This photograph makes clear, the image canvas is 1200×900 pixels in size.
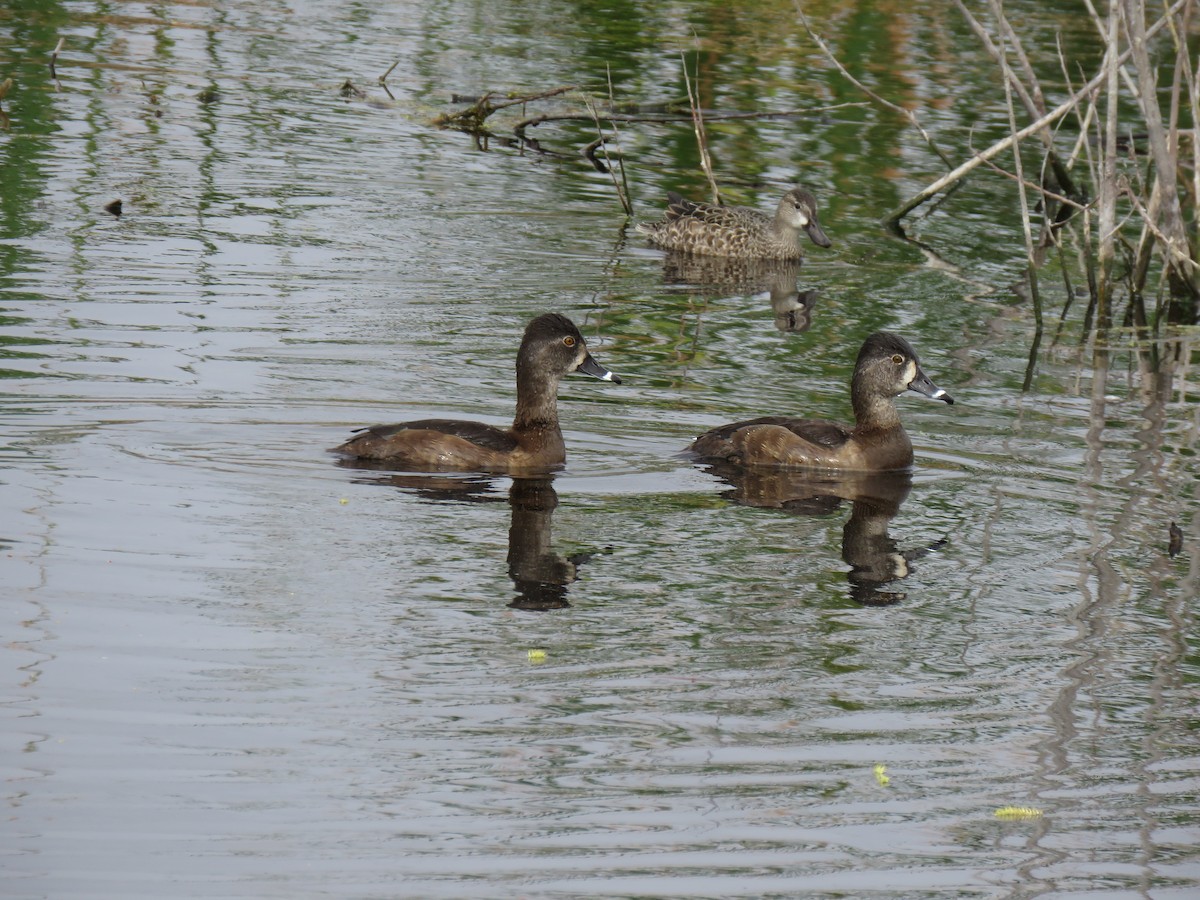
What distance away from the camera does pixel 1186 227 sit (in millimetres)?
15688

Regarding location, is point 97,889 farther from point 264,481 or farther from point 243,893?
point 264,481

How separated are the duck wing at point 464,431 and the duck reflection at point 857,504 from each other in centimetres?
121

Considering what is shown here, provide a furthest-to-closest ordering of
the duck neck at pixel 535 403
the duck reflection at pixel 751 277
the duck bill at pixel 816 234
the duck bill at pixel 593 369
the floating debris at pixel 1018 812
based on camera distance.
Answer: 1. the duck bill at pixel 816 234
2. the duck reflection at pixel 751 277
3. the duck bill at pixel 593 369
4. the duck neck at pixel 535 403
5. the floating debris at pixel 1018 812

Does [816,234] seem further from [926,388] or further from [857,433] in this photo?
[857,433]

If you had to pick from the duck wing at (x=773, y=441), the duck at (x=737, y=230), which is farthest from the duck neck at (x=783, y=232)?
the duck wing at (x=773, y=441)

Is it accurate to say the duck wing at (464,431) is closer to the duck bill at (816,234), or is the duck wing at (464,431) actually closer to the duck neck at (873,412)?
the duck neck at (873,412)

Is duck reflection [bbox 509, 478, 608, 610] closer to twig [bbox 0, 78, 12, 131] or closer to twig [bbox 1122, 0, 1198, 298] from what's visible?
twig [bbox 1122, 0, 1198, 298]

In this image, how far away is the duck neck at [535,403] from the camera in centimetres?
1100

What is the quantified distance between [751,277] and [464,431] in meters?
6.93

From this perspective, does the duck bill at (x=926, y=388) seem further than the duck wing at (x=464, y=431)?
Yes

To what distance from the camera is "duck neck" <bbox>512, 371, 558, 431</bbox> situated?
1100cm

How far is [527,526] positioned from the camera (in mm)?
9695

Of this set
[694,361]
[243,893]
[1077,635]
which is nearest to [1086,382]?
[694,361]

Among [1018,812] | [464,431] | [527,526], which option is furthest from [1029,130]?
[1018,812]
